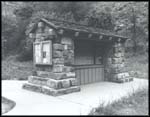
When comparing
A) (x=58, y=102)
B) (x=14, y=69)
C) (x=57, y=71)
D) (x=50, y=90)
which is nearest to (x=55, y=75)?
(x=57, y=71)

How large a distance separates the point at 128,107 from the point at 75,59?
3.45 meters

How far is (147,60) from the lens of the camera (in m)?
12.2

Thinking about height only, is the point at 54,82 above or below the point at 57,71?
below

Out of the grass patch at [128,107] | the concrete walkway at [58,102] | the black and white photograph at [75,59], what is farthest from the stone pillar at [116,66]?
the grass patch at [128,107]

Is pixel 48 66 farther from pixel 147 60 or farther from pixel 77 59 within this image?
pixel 147 60

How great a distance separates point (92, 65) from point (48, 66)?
245cm

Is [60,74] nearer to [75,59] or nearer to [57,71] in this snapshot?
[57,71]

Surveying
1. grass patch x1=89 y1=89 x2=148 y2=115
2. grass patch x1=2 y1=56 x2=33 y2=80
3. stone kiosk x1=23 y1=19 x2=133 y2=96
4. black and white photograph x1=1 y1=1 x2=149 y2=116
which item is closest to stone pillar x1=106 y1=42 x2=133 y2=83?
black and white photograph x1=1 y1=1 x2=149 y2=116

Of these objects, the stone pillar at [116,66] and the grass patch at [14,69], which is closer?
the stone pillar at [116,66]

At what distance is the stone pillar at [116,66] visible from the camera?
861 cm

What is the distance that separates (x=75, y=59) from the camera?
7.97 metres

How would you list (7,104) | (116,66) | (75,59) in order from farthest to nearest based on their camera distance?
(116,66), (75,59), (7,104)

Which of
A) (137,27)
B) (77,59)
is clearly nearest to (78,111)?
(77,59)

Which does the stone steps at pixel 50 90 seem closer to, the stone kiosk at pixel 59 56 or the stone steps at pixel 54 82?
the stone kiosk at pixel 59 56
